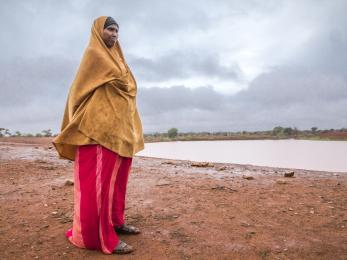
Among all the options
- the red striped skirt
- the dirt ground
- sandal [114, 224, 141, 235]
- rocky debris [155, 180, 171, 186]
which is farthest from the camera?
rocky debris [155, 180, 171, 186]

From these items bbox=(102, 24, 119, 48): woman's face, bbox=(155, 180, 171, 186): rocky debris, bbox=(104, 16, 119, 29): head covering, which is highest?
bbox=(104, 16, 119, 29): head covering

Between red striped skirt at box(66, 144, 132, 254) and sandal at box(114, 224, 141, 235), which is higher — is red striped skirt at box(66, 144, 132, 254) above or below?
above

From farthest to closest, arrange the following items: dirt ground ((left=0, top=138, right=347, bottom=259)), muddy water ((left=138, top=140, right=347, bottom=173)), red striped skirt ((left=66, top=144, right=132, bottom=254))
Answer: muddy water ((left=138, top=140, right=347, bottom=173))
dirt ground ((left=0, top=138, right=347, bottom=259))
red striped skirt ((left=66, top=144, right=132, bottom=254))

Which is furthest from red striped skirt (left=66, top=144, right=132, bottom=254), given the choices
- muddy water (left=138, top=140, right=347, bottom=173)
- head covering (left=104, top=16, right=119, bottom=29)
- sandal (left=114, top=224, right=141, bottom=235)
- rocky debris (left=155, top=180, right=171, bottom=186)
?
muddy water (left=138, top=140, right=347, bottom=173)

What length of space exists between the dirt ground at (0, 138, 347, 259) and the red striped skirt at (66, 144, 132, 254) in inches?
5.7

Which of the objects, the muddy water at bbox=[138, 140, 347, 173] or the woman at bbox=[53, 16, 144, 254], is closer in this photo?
the woman at bbox=[53, 16, 144, 254]

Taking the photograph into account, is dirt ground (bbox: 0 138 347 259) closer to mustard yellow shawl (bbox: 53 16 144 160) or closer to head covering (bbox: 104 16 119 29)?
mustard yellow shawl (bbox: 53 16 144 160)

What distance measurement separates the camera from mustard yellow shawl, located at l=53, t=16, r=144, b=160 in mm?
3184

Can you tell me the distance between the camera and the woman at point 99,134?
314 centimetres

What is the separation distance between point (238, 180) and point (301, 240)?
10.6ft

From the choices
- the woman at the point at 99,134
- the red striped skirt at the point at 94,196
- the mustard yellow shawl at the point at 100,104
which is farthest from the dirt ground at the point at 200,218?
the mustard yellow shawl at the point at 100,104

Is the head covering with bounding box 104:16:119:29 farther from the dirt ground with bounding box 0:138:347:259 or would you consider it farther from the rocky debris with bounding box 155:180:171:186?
the rocky debris with bounding box 155:180:171:186

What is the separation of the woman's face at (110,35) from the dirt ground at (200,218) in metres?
2.11

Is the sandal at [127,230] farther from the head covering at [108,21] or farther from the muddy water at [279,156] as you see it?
the muddy water at [279,156]
